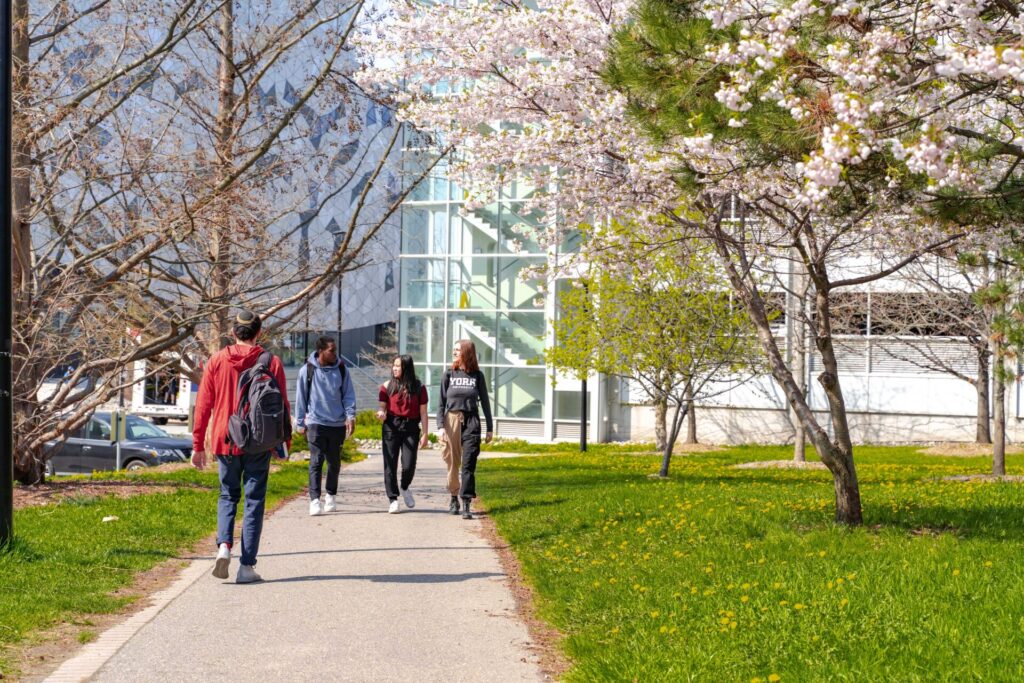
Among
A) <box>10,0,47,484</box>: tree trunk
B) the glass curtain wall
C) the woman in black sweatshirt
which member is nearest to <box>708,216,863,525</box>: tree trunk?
the woman in black sweatshirt

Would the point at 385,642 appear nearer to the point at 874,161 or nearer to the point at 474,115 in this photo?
the point at 874,161

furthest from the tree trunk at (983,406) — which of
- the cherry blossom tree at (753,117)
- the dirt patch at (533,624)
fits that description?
the dirt patch at (533,624)

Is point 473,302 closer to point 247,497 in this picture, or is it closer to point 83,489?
point 83,489

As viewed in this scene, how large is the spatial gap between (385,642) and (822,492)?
27.9 ft

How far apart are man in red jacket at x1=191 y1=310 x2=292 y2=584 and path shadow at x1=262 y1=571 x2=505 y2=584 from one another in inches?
12.9

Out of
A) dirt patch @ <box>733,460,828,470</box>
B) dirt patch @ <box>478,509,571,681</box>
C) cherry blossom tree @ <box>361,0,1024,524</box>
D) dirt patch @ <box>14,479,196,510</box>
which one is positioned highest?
cherry blossom tree @ <box>361,0,1024,524</box>

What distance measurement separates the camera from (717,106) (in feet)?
25.4

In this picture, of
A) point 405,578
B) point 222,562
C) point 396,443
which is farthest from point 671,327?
point 222,562

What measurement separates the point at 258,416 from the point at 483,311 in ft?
102

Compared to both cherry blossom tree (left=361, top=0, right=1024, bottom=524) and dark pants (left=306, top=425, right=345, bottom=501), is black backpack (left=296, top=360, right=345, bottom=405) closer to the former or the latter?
dark pants (left=306, top=425, right=345, bottom=501)

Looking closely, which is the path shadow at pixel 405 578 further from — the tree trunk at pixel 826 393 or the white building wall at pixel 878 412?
the white building wall at pixel 878 412

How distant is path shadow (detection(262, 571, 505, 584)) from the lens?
808 centimetres

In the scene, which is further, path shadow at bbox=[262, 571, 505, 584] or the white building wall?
the white building wall

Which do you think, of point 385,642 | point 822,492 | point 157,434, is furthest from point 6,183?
point 157,434
